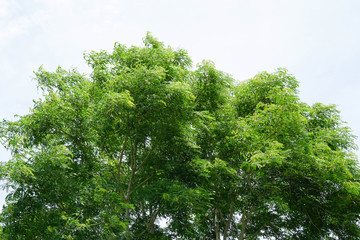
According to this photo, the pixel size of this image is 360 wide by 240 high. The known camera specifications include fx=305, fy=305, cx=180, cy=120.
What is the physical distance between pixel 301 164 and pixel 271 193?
9.77 ft

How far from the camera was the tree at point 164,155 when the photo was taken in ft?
34.7

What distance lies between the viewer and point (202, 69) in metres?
14.3

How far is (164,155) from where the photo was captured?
13.3 meters

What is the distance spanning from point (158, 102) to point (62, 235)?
5.37m

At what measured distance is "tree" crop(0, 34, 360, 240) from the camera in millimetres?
10578

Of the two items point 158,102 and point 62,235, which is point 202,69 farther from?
point 62,235

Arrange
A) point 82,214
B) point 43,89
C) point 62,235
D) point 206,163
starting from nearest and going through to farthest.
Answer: point 62,235
point 82,214
point 206,163
point 43,89

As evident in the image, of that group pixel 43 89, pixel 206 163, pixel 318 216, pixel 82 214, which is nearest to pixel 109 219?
pixel 82 214

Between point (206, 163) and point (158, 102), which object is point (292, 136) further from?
point (158, 102)

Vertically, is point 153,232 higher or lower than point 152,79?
lower

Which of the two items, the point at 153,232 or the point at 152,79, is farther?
the point at 153,232

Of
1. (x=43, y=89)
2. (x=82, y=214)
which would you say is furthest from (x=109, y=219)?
(x=43, y=89)

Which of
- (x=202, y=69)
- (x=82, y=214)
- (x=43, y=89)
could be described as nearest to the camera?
(x=82, y=214)

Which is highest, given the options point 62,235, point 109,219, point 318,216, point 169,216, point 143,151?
point 143,151
